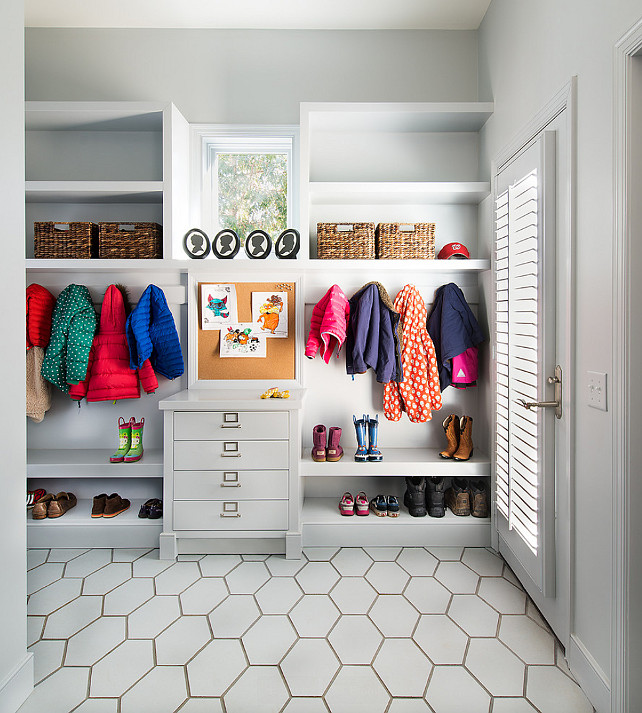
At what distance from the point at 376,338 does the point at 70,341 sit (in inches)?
66.4

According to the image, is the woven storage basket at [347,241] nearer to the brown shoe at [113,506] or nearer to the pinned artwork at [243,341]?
the pinned artwork at [243,341]

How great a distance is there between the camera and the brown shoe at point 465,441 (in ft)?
9.07

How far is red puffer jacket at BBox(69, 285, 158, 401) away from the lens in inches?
112

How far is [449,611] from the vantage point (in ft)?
6.84

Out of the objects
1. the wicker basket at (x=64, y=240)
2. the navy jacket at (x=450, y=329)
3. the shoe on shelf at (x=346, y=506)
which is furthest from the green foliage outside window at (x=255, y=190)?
the shoe on shelf at (x=346, y=506)

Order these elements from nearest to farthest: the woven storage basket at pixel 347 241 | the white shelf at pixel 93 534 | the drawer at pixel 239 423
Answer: the drawer at pixel 239 423 → the white shelf at pixel 93 534 → the woven storage basket at pixel 347 241

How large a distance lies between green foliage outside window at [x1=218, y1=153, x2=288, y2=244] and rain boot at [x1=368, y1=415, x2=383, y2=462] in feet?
4.28

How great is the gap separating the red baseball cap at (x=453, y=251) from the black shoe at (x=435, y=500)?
1266 millimetres

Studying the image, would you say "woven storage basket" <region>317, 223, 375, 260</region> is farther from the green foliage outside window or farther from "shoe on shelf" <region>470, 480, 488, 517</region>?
"shoe on shelf" <region>470, 480, 488, 517</region>

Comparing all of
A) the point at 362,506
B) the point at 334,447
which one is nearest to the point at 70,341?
the point at 334,447

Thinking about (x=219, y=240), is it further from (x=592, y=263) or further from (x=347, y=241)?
(x=592, y=263)

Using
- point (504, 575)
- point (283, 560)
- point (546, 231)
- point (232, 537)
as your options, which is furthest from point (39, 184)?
point (504, 575)

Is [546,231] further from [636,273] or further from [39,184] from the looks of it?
[39,184]

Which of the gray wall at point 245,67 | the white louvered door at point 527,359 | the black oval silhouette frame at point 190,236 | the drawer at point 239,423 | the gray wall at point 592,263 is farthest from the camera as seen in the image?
the gray wall at point 245,67
